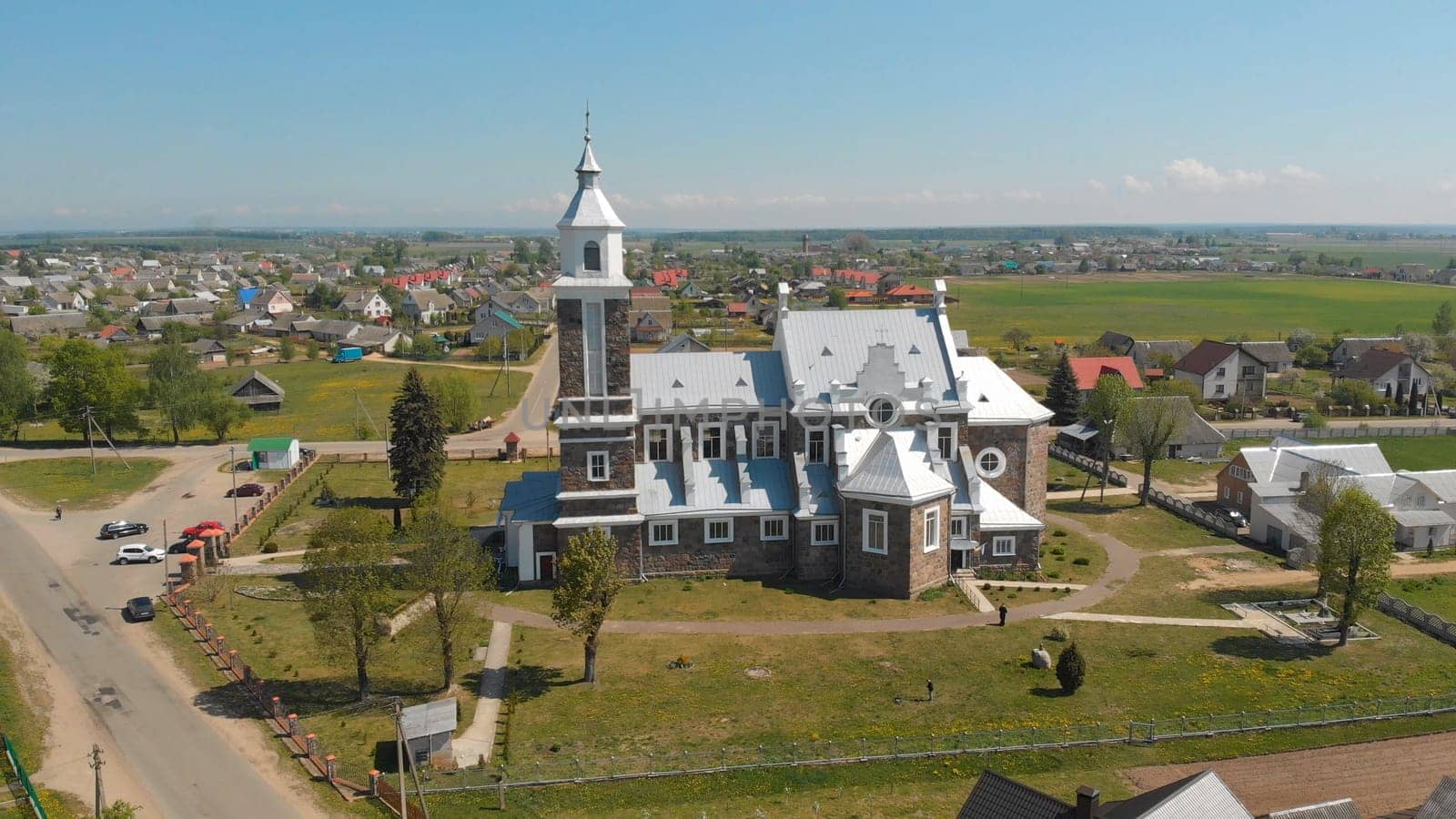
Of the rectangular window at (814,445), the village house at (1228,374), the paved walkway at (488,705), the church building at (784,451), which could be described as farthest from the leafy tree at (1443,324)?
the paved walkway at (488,705)

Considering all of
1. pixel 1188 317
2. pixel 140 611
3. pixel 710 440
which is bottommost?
pixel 140 611

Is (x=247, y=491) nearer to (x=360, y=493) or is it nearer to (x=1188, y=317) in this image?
(x=360, y=493)

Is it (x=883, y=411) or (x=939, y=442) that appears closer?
(x=883, y=411)

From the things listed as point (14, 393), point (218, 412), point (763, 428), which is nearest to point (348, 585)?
point (763, 428)

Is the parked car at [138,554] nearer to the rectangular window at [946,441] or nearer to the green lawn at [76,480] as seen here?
the green lawn at [76,480]

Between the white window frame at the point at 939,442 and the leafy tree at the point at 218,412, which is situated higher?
the white window frame at the point at 939,442

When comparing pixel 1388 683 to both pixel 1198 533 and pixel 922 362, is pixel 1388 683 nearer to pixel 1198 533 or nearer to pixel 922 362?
pixel 1198 533

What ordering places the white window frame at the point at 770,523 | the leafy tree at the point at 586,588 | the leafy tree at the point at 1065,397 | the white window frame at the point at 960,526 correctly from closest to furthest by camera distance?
the leafy tree at the point at 586,588 → the white window frame at the point at 770,523 → the white window frame at the point at 960,526 → the leafy tree at the point at 1065,397
